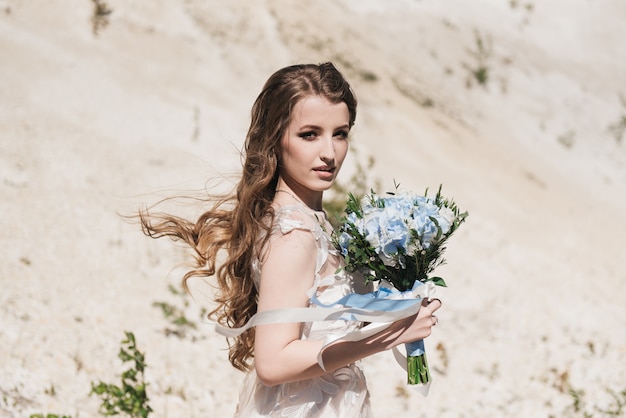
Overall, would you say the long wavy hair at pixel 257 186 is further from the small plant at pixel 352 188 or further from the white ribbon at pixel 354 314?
the small plant at pixel 352 188

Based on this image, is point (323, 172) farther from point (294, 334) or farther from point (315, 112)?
point (294, 334)

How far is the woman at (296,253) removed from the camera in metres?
2.32

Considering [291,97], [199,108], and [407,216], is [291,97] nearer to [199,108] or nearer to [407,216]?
[407,216]

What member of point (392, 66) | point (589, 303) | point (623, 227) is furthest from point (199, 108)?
point (623, 227)

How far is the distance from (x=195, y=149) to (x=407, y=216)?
7.53 m

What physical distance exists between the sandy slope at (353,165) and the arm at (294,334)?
2.24m

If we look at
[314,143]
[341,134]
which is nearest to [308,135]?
[314,143]

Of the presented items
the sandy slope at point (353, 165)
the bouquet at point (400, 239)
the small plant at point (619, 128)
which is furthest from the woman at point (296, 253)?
the small plant at point (619, 128)

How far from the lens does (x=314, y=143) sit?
8.55ft

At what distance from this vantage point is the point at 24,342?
17.5 ft

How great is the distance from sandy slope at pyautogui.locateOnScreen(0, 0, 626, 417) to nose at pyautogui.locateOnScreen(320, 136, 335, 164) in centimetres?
212

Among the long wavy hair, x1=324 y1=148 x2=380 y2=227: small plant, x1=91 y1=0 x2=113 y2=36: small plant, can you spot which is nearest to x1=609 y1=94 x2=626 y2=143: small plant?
x1=324 y1=148 x2=380 y2=227: small plant

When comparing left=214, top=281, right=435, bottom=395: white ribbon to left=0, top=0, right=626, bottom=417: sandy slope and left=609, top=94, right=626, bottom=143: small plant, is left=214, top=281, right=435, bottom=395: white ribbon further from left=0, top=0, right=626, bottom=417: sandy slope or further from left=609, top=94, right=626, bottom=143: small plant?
left=609, top=94, right=626, bottom=143: small plant

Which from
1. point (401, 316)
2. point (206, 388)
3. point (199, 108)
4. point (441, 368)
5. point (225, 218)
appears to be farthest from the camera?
point (199, 108)
